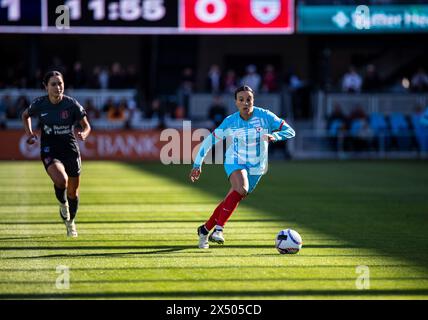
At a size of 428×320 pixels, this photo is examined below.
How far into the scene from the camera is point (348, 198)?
1984 centimetres

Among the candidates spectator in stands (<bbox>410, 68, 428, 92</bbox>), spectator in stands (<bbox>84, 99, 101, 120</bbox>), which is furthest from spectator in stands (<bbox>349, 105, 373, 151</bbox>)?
spectator in stands (<bbox>84, 99, 101, 120</bbox>)

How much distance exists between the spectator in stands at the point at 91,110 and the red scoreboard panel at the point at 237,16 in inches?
177

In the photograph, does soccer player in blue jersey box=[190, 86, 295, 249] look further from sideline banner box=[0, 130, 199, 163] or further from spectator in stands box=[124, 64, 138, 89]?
spectator in stands box=[124, 64, 138, 89]

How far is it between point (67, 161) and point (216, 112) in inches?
848

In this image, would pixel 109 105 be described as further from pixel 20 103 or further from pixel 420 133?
pixel 420 133

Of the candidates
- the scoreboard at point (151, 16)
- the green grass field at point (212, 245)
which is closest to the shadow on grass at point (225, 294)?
the green grass field at point (212, 245)

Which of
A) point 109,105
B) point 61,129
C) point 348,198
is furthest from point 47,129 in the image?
point 109,105

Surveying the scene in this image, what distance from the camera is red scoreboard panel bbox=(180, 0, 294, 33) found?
1321 inches

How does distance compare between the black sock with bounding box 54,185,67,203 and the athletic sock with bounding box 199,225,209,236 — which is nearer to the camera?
the athletic sock with bounding box 199,225,209,236

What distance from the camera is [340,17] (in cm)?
3600

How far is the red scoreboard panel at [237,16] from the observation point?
3356 centimetres

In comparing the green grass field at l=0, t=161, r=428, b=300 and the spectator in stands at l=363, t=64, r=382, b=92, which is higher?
the spectator in stands at l=363, t=64, r=382, b=92
